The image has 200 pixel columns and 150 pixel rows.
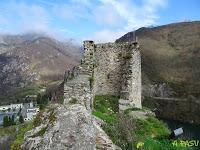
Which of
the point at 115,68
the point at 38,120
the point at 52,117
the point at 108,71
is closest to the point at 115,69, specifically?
the point at 115,68

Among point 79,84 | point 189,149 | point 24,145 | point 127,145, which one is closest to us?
point 24,145

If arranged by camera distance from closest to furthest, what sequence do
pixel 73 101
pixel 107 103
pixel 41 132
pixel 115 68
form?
1. pixel 41 132
2. pixel 73 101
3. pixel 107 103
4. pixel 115 68

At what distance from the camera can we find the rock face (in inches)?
409

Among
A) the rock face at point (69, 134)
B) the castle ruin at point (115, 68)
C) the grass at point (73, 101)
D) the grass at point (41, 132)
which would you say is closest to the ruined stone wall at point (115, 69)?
the castle ruin at point (115, 68)

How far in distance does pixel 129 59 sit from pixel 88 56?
10.0ft

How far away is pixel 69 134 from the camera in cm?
1052

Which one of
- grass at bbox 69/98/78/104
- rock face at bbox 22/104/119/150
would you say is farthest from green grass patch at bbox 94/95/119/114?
rock face at bbox 22/104/119/150

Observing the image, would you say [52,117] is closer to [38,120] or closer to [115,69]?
[38,120]

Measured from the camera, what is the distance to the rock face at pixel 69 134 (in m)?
10.4

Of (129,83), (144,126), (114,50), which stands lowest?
(144,126)

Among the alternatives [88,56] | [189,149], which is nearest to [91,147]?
[189,149]

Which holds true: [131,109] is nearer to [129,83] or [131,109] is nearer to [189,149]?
[129,83]

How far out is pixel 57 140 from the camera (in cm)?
1042

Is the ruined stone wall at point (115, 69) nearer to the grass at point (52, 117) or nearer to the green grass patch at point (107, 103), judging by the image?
the green grass patch at point (107, 103)
